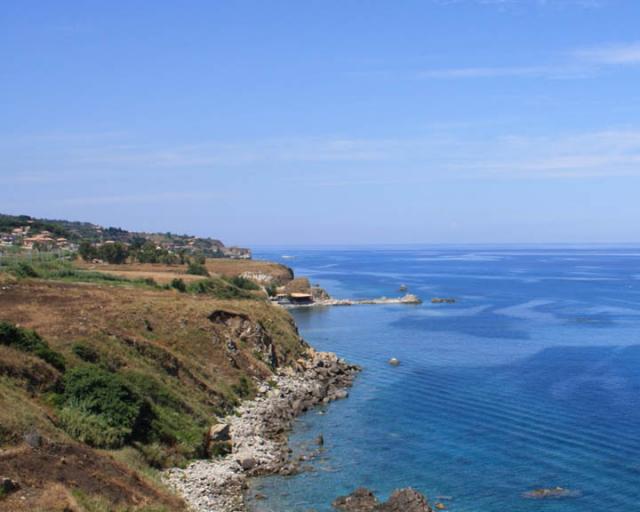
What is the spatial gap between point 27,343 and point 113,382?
524 centimetres

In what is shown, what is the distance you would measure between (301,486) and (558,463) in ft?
46.5

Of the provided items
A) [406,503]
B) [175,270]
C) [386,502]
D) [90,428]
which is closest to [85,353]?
[90,428]

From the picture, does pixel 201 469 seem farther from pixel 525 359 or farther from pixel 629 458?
pixel 525 359

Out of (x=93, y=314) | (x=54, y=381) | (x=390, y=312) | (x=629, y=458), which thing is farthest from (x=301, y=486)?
(x=390, y=312)

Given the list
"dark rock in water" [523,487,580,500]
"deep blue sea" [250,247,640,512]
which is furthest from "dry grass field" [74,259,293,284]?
"dark rock in water" [523,487,580,500]

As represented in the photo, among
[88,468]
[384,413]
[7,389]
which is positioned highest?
[7,389]

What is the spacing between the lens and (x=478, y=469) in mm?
34875

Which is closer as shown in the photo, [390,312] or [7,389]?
[7,389]

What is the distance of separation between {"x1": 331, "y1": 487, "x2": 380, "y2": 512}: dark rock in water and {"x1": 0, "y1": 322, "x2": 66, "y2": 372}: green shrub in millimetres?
16663

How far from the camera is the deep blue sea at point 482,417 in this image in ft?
106

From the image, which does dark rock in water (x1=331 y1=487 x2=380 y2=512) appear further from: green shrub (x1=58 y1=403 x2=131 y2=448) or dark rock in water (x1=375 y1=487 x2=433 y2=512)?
green shrub (x1=58 y1=403 x2=131 y2=448)

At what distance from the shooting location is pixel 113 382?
3475 centimetres

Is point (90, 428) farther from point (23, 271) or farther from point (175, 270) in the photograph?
point (175, 270)

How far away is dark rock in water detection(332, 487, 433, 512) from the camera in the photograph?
28.4 m
